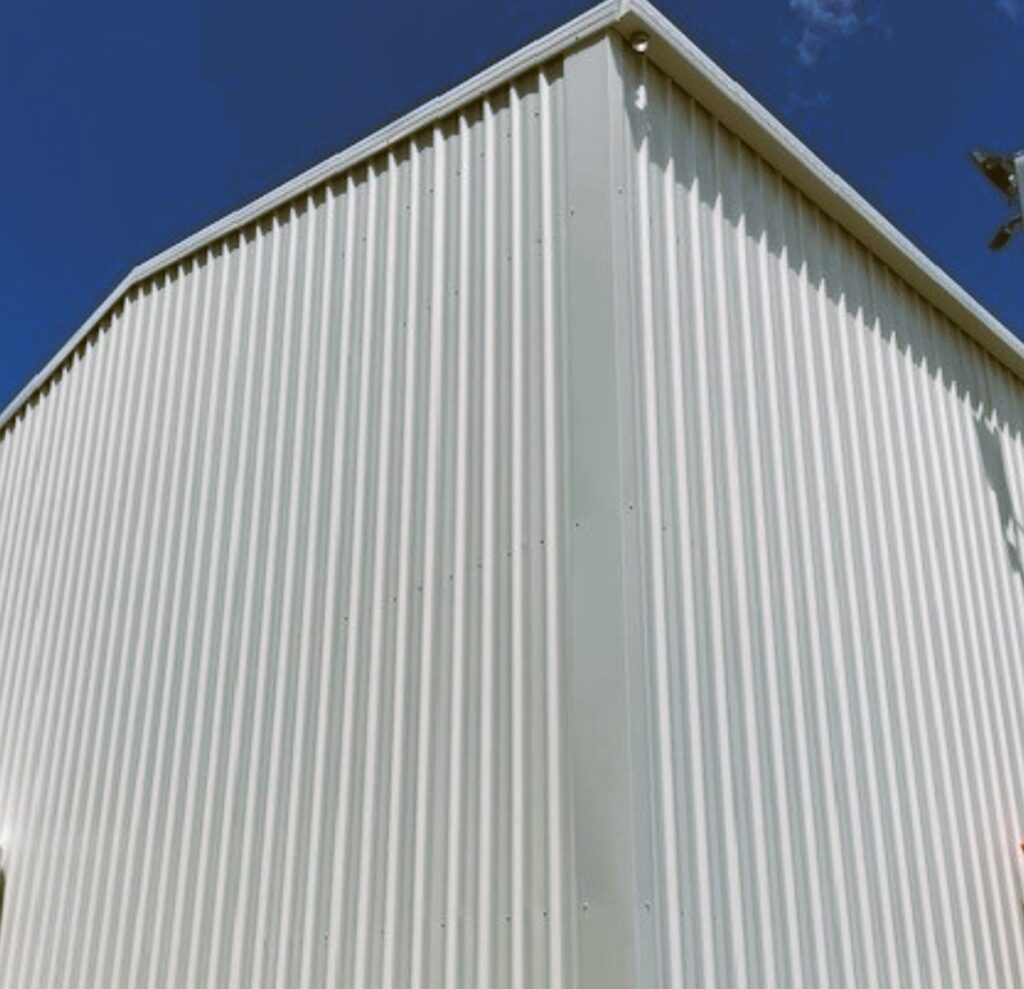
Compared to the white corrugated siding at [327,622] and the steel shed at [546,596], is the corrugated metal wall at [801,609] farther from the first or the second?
the white corrugated siding at [327,622]

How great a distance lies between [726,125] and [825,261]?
33.5 inches

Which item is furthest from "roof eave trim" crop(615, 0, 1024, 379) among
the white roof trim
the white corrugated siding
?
the white corrugated siding

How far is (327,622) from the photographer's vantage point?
14.6 feet

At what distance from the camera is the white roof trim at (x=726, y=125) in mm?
4445

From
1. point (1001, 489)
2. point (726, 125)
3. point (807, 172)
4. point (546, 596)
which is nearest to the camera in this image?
point (546, 596)

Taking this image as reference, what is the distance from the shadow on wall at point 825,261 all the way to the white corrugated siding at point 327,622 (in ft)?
1.50

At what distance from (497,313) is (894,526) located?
2109 millimetres

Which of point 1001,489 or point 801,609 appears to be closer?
point 801,609

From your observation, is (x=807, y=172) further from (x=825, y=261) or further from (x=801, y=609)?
(x=801, y=609)

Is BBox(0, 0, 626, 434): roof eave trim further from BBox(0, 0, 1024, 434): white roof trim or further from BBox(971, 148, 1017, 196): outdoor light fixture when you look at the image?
BBox(971, 148, 1017, 196): outdoor light fixture

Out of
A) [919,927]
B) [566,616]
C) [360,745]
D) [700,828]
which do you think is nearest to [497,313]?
[566,616]

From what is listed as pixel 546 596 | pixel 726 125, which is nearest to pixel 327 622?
pixel 546 596

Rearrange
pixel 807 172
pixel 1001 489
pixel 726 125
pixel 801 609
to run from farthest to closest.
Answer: pixel 1001 489 < pixel 807 172 < pixel 726 125 < pixel 801 609

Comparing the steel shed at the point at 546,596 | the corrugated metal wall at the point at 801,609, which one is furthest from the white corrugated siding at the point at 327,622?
the corrugated metal wall at the point at 801,609
